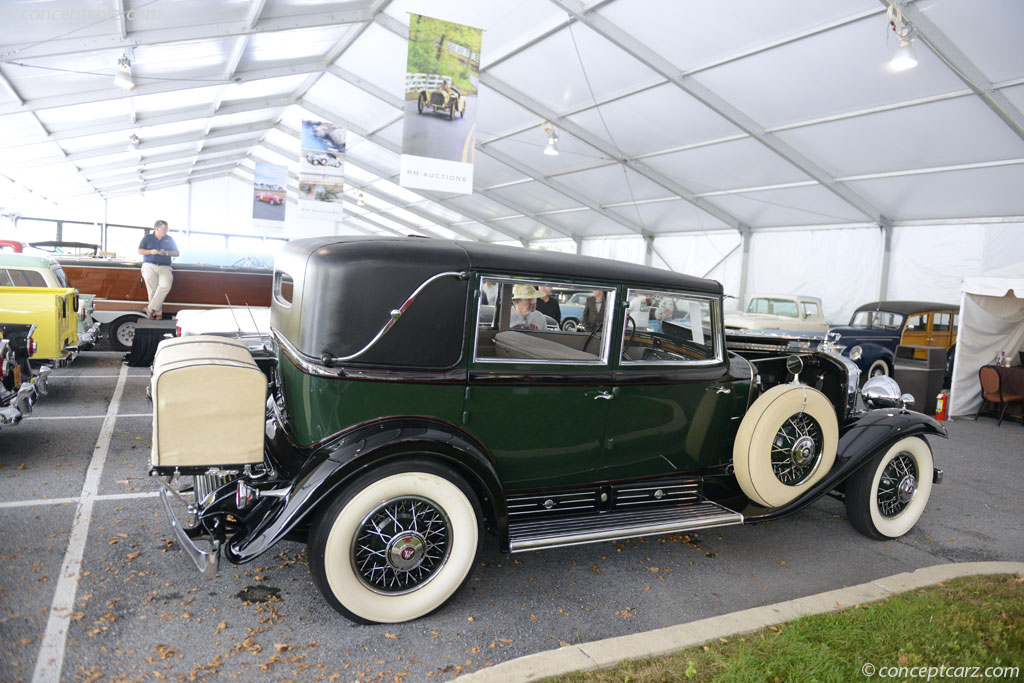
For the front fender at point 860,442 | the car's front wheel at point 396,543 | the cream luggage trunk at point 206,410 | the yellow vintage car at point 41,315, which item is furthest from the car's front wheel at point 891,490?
the yellow vintage car at point 41,315

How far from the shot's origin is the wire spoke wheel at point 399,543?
2.88m

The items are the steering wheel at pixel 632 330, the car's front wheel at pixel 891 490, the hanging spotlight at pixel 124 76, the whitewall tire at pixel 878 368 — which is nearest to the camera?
the steering wheel at pixel 632 330

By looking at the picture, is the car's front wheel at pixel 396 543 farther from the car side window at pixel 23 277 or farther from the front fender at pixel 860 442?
the car side window at pixel 23 277

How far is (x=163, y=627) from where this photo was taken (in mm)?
→ 2799

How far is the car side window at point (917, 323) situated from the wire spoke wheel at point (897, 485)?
371 inches

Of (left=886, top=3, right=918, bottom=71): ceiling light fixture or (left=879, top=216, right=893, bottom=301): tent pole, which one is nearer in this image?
(left=886, top=3, right=918, bottom=71): ceiling light fixture

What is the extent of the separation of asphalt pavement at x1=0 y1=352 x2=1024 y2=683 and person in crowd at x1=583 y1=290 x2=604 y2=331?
147 cm

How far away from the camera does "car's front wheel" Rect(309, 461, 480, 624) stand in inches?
110

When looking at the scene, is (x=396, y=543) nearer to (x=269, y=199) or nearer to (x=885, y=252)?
(x=269, y=199)

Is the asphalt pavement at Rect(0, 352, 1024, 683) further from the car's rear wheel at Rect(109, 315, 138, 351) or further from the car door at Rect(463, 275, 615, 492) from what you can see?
the car's rear wheel at Rect(109, 315, 138, 351)

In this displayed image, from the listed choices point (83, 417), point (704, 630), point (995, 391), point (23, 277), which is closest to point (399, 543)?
point (704, 630)

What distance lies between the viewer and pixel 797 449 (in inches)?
157

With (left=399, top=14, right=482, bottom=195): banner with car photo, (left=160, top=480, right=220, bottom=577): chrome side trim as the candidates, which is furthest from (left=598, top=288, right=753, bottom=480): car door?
(left=399, top=14, right=482, bottom=195): banner with car photo

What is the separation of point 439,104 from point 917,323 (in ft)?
34.5
